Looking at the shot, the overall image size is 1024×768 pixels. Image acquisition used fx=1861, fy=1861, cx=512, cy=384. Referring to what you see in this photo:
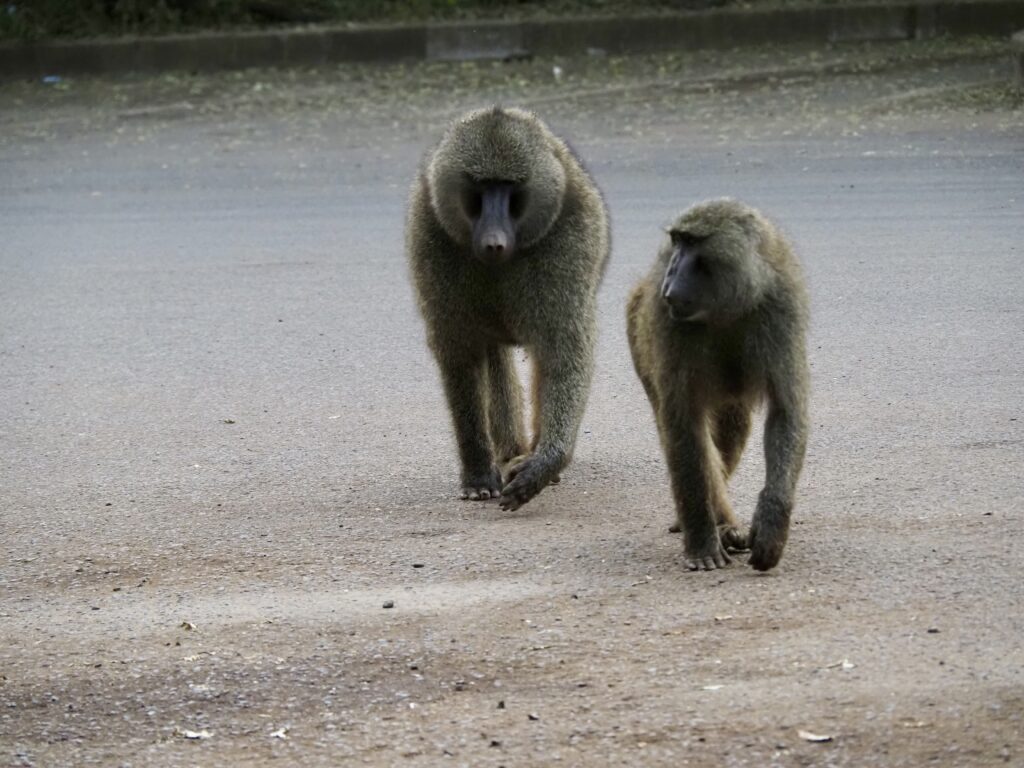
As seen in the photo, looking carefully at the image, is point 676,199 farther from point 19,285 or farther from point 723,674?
point 723,674

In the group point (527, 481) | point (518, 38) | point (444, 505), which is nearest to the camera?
point (527, 481)

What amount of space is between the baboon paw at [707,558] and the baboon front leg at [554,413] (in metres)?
0.92

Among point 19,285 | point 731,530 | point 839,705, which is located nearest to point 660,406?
point 731,530

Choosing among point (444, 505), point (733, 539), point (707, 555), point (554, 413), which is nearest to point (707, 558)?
point (707, 555)

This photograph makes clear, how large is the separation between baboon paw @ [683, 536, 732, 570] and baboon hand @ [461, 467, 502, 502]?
1.43 metres

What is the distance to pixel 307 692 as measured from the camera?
526 centimetres

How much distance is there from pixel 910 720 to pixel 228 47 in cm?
1719

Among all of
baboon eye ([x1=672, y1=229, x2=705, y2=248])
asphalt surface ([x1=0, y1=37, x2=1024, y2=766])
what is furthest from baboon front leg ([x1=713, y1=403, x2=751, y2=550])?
baboon eye ([x1=672, y1=229, x2=705, y2=248])

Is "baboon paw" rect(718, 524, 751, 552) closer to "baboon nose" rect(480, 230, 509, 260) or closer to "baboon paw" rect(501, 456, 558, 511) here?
"baboon paw" rect(501, 456, 558, 511)

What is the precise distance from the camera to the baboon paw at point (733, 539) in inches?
250

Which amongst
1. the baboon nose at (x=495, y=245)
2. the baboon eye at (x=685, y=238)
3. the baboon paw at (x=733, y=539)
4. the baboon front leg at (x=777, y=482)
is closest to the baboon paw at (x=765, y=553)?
the baboon front leg at (x=777, y=482)

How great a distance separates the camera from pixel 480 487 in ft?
24.5

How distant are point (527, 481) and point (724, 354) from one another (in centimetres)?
108

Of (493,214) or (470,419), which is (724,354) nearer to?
(493,214)
